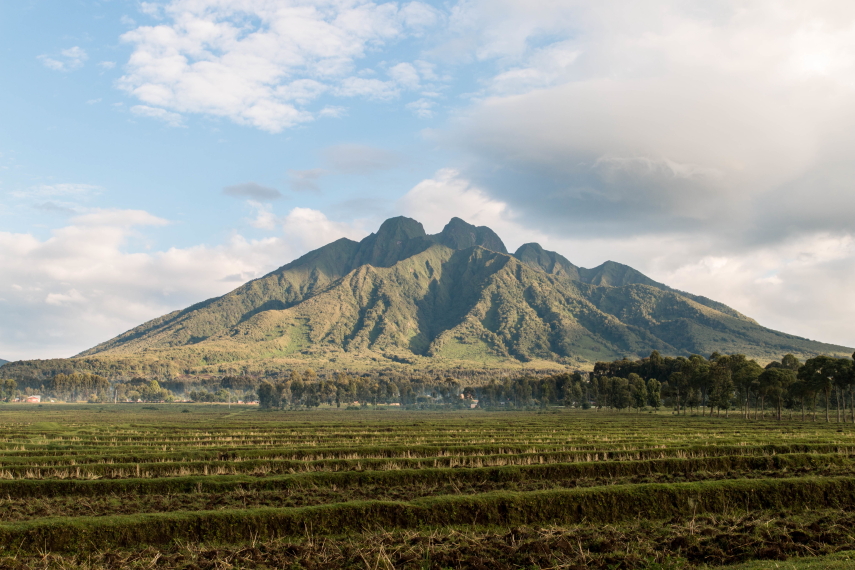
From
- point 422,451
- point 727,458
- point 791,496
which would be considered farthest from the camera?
point 422,451

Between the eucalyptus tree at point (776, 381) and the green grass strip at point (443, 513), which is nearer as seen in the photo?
the green grass strip at point (443, 513)

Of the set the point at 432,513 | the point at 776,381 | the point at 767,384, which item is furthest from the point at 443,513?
the point at 776,381

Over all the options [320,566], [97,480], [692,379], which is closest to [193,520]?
[320,566]

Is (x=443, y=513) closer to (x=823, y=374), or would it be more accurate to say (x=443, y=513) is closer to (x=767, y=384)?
(x=823, y=374)

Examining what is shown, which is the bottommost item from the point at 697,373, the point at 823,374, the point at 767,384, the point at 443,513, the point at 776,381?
the point at 767,384

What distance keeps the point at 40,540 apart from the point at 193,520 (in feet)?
15.6

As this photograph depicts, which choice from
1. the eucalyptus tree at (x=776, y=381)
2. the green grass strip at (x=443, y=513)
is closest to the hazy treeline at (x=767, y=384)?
the eucalyptus tree at (x=776, y=381)

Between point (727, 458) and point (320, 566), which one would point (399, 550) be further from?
point (727, 458)

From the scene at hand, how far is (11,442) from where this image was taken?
2009 inches

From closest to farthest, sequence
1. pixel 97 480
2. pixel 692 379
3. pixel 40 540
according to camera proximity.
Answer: pixel 40 540 → pixel 97 480 → pixel 692 379

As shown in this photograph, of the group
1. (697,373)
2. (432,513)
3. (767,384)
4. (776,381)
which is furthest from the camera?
(697,373)

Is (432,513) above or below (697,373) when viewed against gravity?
above

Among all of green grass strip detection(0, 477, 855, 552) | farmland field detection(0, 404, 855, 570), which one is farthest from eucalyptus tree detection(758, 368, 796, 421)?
green grass strip detection(0, 477, 855, 552)

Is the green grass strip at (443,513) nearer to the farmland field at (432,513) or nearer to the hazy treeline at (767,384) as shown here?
the farmland field at (432,513)
